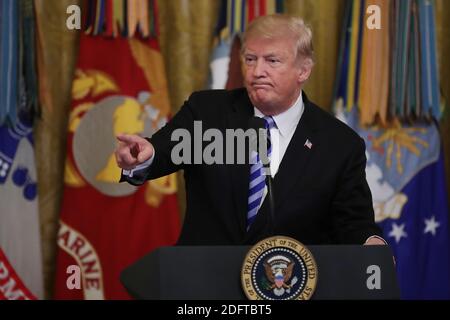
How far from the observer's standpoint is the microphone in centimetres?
200

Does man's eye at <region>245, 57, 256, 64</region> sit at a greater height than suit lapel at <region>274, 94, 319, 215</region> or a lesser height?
greater

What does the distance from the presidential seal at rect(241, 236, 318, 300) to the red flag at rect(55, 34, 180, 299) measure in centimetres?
204

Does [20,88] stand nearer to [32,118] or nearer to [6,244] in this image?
[32,118]

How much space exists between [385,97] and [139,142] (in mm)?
2081

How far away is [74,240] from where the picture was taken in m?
3.63

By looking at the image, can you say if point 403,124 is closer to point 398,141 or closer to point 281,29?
point 398,141

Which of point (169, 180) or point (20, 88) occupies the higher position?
point (20, 88)

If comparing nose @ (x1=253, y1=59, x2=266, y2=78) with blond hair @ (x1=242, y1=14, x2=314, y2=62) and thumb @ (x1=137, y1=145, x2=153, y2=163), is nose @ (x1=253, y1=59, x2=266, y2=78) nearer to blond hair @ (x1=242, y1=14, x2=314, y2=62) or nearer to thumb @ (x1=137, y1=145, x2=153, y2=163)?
blond hair @ (x1=242, y1=14, x2=314, y2=62)

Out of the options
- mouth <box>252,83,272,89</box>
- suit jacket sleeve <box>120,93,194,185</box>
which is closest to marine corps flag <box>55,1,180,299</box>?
suit jacket sleeve <box>120,93,194,185</box>

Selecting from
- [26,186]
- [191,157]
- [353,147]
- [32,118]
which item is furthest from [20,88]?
[353,147]

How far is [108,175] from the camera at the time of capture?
364 cm
